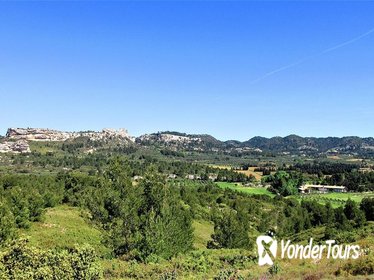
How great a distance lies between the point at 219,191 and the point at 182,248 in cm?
9559

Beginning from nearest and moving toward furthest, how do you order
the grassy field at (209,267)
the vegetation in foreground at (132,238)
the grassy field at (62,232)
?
the vegetation in foreground at (132,238) < the grassy field at (209,267) < the grassy field at (62,232)

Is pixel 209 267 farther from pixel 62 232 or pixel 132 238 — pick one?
pixel 62 232

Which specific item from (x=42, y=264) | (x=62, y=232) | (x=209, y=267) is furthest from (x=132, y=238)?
(x=62, y=232)

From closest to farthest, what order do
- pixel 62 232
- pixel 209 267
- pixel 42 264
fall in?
pixel 42 264, pixel 209 267, pixel 62 232

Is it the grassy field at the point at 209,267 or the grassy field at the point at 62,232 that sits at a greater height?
the grassy field at the point at 209,267

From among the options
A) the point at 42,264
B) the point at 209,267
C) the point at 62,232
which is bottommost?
the point at 62,232

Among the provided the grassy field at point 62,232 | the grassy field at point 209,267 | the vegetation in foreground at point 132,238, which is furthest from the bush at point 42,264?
the grassy field at point 62,232

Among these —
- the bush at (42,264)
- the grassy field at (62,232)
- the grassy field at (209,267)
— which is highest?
the bush at (42,264)

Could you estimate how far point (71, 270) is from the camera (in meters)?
12.8

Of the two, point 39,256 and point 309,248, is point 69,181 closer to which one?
point 309,248

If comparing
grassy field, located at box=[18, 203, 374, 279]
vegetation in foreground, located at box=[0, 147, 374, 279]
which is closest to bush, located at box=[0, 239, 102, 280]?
vegetation in foreground, located at box=[0, 147, 374, 279]

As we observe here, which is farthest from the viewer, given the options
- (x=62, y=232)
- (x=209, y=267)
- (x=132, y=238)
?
(x=62, y=232)

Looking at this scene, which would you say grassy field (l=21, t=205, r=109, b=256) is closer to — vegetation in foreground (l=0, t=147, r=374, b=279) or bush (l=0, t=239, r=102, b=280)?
vegetation in foreground (l=0, t=147, r=374, b=279)

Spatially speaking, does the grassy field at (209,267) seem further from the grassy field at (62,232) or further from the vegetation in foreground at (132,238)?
the grassy field at (62,232)
